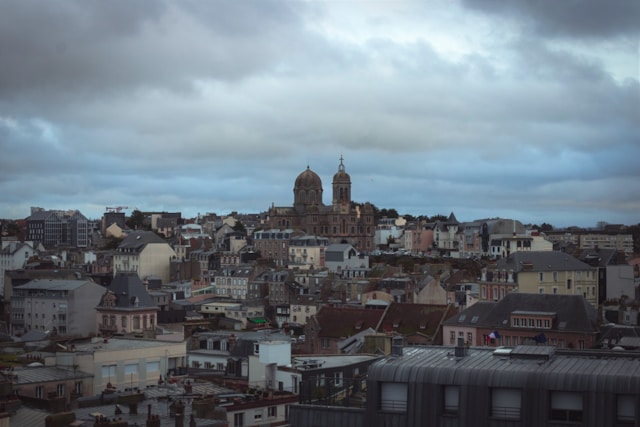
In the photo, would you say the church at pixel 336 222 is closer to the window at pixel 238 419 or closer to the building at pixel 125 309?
the building at pixel 125 309

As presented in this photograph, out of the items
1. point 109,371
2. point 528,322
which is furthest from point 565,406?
point 528,322

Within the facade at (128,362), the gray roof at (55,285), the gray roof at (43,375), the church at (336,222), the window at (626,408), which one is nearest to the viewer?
the window at (626,408)

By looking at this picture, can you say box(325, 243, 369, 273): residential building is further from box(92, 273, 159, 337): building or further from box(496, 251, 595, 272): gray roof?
box(92, 273, 159, 337): building

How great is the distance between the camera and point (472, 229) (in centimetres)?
17712

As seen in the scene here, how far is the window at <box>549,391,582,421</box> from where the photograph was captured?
24406 millimetres

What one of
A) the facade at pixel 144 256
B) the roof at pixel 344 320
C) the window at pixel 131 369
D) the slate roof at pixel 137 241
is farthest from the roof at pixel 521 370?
the slate roof at pixel 137 241

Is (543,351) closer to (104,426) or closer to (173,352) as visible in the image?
(104,426)

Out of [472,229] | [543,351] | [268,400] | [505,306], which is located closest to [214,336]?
[505,306]

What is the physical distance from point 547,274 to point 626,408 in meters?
72.5

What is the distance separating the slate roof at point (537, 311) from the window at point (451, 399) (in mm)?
Result: 48764

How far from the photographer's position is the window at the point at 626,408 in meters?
23.8

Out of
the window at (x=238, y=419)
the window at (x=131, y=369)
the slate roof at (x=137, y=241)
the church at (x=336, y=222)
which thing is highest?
the church at (x=336, y=222)

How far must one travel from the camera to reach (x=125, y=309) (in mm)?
91250

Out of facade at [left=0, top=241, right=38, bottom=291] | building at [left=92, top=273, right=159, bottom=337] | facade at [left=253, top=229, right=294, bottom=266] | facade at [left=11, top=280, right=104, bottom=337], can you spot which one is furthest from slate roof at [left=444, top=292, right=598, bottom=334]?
facade at [left=253, top=229, right=294, bottom=266]
